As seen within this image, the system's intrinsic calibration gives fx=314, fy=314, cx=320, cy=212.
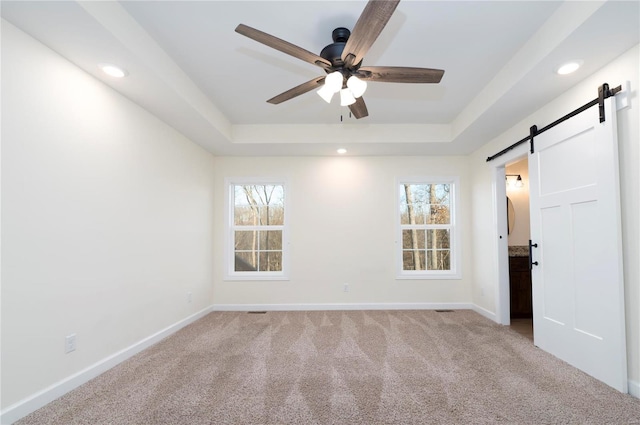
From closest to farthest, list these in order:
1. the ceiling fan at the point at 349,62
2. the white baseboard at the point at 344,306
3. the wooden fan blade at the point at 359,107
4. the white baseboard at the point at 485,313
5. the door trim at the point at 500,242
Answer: the ceiling fan at the point at 349,62 < the wooden fan blade at the point at 359,107 < the door trim at the point at 500,242 < the white baseboard at the point at 485,313 < the white baseboard at the point at 344,306

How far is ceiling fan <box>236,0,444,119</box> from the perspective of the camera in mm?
Result: 1692

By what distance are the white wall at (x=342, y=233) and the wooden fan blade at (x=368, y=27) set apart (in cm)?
295

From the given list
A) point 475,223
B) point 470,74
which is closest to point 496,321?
point 475,223

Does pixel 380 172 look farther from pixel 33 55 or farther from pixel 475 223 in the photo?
pixel 33 55

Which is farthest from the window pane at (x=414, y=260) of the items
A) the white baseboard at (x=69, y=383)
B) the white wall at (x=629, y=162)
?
the white baseboard at (x=69, y=383)

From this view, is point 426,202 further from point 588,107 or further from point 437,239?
point 588,107

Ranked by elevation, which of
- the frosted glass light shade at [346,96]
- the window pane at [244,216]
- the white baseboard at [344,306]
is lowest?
the white baseboard at [344,306]

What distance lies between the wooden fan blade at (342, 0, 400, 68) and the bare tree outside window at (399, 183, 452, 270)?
3285 millimetres

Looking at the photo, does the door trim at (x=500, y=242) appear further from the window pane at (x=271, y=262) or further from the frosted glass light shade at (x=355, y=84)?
the window pane at (x=271, y=262)

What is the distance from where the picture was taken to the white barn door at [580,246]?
2.26 meters

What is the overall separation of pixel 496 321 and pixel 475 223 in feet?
4.59

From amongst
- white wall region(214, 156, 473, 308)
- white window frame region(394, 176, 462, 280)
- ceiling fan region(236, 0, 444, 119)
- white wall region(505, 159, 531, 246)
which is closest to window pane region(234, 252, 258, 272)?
white wall region(214, 156, 473, 308)

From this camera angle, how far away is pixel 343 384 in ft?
7.62

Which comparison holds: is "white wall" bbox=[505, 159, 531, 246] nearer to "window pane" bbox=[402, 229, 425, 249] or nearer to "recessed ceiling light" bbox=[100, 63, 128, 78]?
"window pane" bbox=[402, 229, 425, 249]
